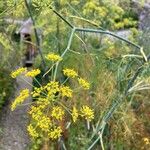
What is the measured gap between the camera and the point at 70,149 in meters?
5.72

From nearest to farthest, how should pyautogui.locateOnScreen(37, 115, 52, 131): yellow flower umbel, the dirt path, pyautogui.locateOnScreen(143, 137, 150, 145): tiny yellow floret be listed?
1. pyautogui.locateOnScreen(37, 115, 52, 131): yellow flower umbel
2. pyautogui.locateOnScreen(143, 137, 150, 145): tiny yellow floret
3. the dirt path

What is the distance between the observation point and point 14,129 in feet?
23.5

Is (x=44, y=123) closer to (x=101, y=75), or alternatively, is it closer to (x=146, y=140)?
Answer: (x=146, y=140)

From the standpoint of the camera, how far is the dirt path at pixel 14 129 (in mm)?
6770

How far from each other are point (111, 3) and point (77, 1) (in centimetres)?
75

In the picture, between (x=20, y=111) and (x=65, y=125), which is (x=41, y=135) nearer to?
(x=65, y=125)

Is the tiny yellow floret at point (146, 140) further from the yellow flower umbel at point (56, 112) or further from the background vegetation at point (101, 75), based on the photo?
the yellow flower umbel at point (56, 112)

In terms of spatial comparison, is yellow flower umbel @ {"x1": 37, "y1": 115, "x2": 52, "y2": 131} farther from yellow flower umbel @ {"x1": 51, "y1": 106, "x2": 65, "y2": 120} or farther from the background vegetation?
the background vegetation

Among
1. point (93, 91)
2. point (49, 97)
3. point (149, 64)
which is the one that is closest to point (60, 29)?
point (93, 91)

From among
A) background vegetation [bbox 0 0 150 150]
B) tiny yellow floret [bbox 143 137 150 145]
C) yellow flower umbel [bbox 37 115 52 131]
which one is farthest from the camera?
tiny yellow floret [bbox 143 137 150 145]

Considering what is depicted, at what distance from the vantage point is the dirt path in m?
6.77

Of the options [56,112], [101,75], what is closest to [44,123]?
[56,112]

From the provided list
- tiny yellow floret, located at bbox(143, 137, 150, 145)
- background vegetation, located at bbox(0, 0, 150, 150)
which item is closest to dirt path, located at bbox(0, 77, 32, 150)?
background vegetation, located at bbox(0, 0, 150, 150)

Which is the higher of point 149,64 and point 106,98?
point 149,64
